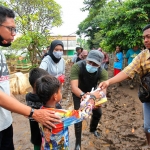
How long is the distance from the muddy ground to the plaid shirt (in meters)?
1.34

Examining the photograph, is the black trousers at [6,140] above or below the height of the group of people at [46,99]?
below

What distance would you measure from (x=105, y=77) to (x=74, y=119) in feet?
4.76

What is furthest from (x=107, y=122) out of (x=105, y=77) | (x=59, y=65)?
(x=59, y=65)

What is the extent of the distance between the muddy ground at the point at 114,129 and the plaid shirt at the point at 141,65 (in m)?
1.34

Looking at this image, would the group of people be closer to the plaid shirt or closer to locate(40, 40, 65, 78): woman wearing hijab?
the plaid shirt

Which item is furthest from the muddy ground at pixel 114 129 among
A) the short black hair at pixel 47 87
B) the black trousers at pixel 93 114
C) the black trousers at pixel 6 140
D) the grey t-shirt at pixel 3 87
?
the short black hair at pixel 47 87

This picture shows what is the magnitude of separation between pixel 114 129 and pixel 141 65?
5.81ft

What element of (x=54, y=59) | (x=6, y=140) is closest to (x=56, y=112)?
(x=6, y=140)

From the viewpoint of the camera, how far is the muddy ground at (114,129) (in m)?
3.02

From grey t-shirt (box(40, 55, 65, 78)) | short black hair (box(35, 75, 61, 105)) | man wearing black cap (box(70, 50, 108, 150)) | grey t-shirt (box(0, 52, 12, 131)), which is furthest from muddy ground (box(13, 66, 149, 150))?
short black hair (box(35, 75, 61, 105))

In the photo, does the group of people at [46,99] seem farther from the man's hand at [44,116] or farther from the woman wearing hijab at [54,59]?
the woman wearing hijab at [54,59]

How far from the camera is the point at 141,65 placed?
239 cm

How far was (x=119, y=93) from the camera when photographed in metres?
6.25

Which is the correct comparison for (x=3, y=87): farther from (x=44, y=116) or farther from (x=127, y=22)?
(x=127, y=22)
